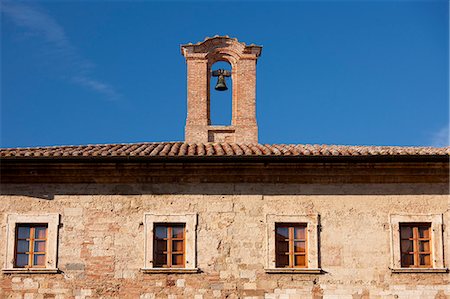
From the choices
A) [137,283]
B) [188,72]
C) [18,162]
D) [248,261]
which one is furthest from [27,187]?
[188,72]

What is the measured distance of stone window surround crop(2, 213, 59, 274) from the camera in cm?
1487

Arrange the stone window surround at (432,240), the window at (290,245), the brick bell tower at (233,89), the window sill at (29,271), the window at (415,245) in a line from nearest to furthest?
the window sill at (29,271) < the stone window surround at (432,240) < the window at (290,245) < the window at (415,245) < the brick bell tower at (233,89)

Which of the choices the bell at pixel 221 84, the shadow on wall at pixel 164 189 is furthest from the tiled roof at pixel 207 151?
the bell at pixel 221 84

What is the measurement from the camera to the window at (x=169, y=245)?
15070 mm

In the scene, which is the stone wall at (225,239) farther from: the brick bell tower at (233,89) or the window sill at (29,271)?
the brick bell tower at (233,89)

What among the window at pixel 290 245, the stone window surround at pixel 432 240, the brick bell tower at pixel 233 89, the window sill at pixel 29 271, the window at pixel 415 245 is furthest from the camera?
the brick bell tower at pixel 233 89

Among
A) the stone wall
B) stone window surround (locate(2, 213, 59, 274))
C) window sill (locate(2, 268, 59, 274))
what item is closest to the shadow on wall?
the stone wall

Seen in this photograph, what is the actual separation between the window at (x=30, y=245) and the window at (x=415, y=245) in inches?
258

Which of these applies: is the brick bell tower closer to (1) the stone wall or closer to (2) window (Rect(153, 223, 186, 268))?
(1) the stone wall

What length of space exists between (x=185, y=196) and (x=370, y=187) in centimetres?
343

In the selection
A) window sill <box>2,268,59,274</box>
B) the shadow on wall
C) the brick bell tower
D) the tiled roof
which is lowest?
window sill <box>2,268,59,274</box>

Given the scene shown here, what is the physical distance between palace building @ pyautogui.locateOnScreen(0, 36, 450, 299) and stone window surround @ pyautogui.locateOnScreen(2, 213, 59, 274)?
18 millimetres

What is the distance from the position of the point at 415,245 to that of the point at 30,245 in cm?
707

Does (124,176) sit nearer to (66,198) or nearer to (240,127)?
(66,198)
